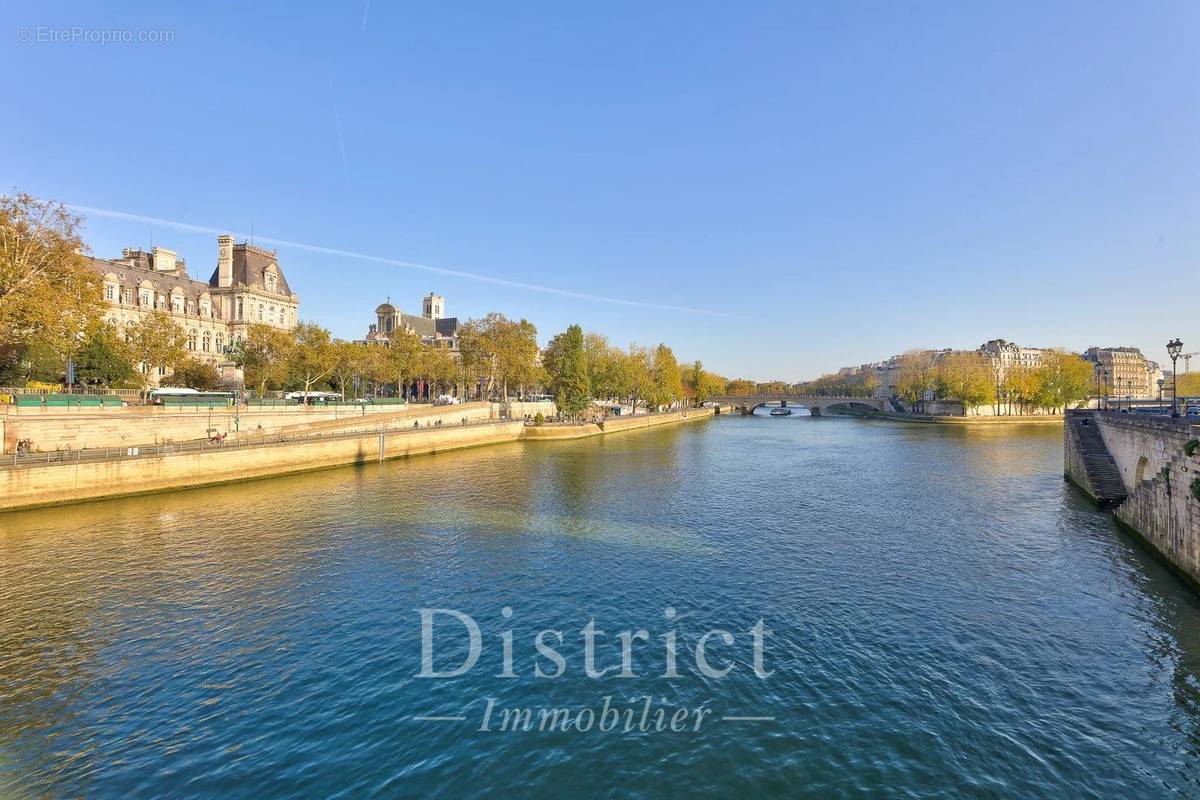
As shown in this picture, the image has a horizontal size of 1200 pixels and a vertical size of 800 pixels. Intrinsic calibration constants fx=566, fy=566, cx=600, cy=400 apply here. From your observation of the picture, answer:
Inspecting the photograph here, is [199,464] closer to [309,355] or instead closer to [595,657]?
[309,355]

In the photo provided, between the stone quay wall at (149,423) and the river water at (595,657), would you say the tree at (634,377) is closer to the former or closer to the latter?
the stone quay wall at (149,423)

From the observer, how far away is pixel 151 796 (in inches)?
391

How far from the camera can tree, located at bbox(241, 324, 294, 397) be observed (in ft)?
228

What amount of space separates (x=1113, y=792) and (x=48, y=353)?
250ft

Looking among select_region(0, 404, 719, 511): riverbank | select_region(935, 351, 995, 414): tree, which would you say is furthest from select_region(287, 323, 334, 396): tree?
select_region(935, 351, 995, 414): tree

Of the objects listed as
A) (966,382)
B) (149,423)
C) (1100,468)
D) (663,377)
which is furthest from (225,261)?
→ (966,382)

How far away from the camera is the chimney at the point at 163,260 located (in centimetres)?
8806

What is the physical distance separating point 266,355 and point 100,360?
17.3 meters

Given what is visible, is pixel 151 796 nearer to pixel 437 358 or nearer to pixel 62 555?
pixel 62 555

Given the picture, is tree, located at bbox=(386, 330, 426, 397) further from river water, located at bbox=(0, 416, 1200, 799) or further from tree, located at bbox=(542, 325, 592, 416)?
river water, located at bbox=(0, 416, 1200, 799)

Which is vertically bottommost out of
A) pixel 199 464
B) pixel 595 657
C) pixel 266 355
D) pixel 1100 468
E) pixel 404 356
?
pixel 595 657

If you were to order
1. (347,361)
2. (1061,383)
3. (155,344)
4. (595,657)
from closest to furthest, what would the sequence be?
(595,657) → (155,344) → (347,361) → (1061,383)

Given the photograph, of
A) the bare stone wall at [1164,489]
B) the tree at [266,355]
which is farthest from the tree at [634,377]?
→ the bare stone wall at [1164,489]

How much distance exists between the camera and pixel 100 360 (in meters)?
55.7
